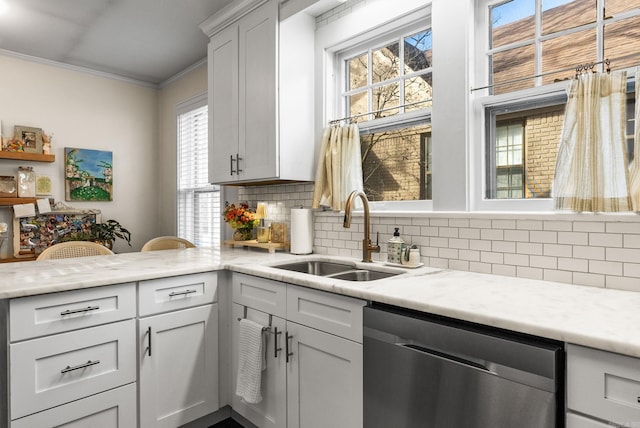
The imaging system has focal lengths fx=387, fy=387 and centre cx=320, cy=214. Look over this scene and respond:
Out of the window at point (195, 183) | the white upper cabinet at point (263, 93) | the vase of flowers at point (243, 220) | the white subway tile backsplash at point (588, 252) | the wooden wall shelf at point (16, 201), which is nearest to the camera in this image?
the white subway tile backsplash at point (588, 252)

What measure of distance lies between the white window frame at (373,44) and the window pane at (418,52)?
1.6 inches

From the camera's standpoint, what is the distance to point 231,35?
108 inches

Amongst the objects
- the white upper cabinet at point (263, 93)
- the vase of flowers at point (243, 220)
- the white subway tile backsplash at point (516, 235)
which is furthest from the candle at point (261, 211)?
the white subway tile backsplash at point (516, 235)

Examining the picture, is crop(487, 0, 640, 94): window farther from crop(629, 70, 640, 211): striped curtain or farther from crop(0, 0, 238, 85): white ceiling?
crop(0, 0, 238, 85): white ceiling

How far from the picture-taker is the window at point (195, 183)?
3.84 metres

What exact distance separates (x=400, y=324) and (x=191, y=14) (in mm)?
2746

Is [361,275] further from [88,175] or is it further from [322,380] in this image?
[88,175]

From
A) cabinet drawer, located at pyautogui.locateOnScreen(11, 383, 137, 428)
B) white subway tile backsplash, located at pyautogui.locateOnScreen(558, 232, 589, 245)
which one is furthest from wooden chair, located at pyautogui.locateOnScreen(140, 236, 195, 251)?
white subway tile backsplash, located at pyautogui.locateOnScreen(558, 232, 589, 245)

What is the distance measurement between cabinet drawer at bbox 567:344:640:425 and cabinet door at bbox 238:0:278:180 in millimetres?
1840

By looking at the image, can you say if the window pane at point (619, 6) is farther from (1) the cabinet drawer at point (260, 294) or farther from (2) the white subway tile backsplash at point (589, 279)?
(1) the cabinet drawer at point (260, 294)

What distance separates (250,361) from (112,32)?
290cm

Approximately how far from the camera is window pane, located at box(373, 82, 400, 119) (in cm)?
234

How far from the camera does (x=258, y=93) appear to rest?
2.54 metres

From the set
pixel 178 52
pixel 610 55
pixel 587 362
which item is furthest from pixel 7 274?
pixel 610 55
